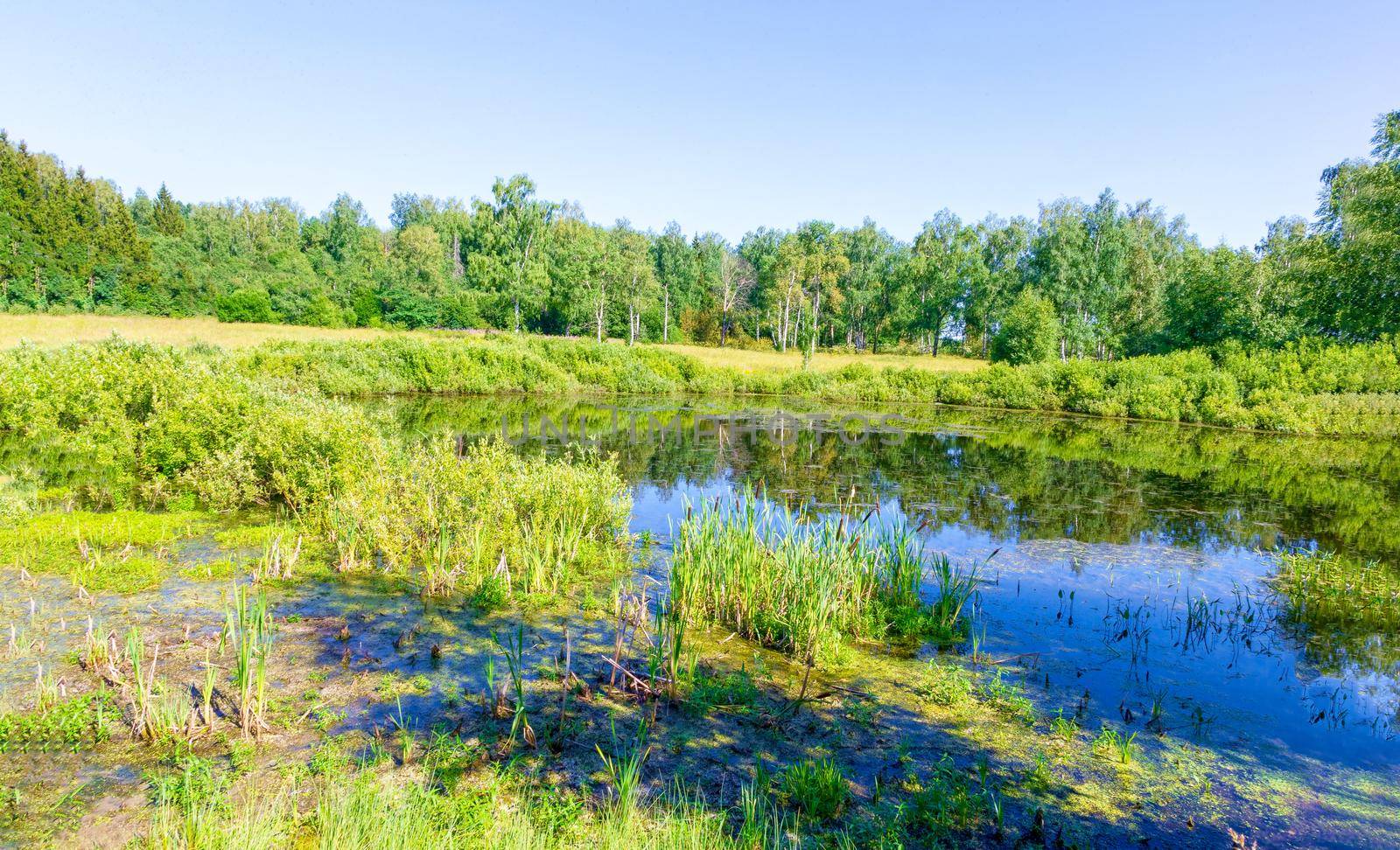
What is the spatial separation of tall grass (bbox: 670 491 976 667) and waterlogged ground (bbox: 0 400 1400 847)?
34 centimetres

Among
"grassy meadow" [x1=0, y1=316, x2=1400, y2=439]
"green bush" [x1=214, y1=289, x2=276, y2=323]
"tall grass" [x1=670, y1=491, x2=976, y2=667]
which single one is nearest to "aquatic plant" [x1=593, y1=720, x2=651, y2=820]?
"tall grass" [x1=670, y1=491, x2=976, y2=667]

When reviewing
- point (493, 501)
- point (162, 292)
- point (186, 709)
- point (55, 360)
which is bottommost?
point (186, 709)

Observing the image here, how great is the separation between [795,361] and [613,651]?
54199 millimetres

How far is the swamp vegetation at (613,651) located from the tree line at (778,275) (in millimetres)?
32106

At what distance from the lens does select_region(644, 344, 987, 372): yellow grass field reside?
53938 millimetres

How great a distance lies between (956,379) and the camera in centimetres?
4834

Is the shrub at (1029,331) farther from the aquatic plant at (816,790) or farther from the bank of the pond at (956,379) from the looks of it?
the aquatic plant at (816,790)

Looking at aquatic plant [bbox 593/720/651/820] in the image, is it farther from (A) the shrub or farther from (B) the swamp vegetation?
(A) the shrub

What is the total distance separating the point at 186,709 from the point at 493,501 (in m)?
4.88

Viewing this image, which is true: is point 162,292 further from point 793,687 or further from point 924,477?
point 793,687

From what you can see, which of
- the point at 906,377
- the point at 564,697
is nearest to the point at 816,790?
the point at 564,697

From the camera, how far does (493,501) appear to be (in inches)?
388

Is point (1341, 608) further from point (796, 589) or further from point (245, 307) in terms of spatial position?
point (245, 307)

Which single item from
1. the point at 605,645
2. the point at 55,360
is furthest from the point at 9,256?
the point at 605,645
